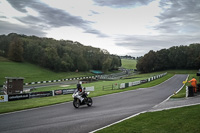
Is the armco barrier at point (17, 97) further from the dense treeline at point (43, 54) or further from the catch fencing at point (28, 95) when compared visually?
the dense treeline at point (43, 54)

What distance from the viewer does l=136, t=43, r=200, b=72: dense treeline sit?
99938 millimetres

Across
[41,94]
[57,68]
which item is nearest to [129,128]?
[41,94]

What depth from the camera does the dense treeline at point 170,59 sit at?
9994 cm

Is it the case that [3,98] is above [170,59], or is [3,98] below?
below

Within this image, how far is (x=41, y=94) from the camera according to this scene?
86.7ft

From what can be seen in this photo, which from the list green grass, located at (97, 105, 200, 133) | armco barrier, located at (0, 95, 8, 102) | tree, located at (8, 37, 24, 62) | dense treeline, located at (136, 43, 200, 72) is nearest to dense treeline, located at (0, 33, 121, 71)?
tree, located at (8, 37, 24, 62)

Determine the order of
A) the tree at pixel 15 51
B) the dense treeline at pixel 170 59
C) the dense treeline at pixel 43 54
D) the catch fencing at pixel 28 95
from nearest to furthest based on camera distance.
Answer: the catch fencing at pixel 28 95 → the tree at pixel 15 51 → the dense treeline at pixel 43 54 → the dense treeline at pixel 170 59

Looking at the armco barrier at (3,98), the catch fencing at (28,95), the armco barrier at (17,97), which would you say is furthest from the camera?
the armco barrier at (17,97)

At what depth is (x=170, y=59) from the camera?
106 metres

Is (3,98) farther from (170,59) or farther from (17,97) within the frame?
(170,59)

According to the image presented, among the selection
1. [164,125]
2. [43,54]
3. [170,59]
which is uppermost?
[43,54]

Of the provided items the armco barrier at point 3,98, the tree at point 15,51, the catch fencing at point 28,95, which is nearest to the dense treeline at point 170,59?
the tree at point 15,51

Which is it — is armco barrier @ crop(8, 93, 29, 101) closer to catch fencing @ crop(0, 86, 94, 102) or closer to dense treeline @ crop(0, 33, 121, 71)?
catch fencing @ crop(0, 86, 94, 102)

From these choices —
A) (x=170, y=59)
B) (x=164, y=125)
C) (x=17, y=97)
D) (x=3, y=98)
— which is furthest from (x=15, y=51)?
(x=170, y=59)
